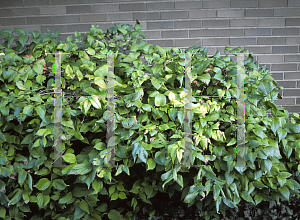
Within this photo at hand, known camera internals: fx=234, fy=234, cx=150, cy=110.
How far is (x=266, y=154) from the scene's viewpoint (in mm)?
1393

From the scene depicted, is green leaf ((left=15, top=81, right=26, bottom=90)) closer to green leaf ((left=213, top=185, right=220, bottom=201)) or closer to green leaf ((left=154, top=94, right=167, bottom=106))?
green leaf ((left=154, top=94, right=167, bottom=106))

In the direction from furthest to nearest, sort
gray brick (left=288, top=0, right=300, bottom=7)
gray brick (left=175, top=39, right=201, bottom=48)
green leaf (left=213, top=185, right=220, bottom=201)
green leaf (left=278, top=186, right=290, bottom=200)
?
gray brick (left=175, top=39, right=201, bottom=48) < gray brick (left=288, top=0, right=300, bottom=7) < green leaf (left=278, top=186, right=290, bottom=200) < green leaf (left=213, top=185, right=220, bottom=201)

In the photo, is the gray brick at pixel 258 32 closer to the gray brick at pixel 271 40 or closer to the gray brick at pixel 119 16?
the gray brick at pixel 271 40

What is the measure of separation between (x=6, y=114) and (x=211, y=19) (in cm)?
239

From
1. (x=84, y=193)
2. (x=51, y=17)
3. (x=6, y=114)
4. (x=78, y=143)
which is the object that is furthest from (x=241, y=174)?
(x=51, y=17)

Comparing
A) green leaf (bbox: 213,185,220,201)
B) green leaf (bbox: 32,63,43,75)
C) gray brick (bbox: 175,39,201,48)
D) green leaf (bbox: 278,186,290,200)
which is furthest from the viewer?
gray brick (bbox: 175,39,201,48)

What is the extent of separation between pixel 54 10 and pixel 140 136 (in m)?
2.31

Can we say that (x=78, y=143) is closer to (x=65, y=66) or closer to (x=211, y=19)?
(x=65, y=66)

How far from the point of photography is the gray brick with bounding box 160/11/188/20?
9.21 feet

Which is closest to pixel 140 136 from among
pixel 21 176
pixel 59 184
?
pixel 59 184

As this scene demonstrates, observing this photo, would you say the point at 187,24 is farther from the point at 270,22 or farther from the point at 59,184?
the point at 59,184

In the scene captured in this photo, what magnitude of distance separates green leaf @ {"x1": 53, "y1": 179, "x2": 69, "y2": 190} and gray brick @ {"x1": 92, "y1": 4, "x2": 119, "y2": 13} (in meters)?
2.11

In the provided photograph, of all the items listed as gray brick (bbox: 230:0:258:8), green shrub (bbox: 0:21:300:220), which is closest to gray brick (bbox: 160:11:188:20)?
gray brick (bbox: 230:0:258:8)

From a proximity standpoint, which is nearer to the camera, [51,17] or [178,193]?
[178,193]
